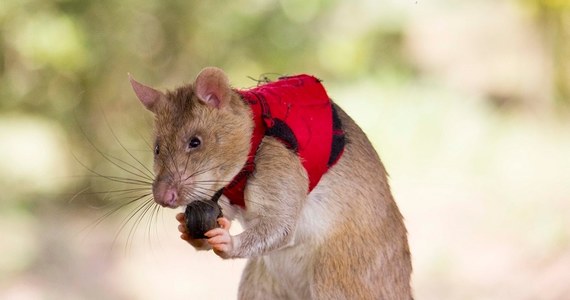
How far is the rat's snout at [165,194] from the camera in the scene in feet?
8.52

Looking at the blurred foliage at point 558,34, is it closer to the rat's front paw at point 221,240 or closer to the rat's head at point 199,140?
the rat's head at point 199,140

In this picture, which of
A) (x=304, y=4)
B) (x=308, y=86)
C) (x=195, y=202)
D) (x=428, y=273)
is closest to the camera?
(x=195, y=202)

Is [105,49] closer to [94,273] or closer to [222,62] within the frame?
[222,62]

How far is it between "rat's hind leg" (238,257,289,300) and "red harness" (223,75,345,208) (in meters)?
0.40

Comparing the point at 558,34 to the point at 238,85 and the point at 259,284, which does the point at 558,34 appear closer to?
the point at 238,85

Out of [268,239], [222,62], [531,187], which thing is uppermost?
[222,62]

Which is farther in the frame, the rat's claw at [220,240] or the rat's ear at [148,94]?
the rat's ear at [148,94]

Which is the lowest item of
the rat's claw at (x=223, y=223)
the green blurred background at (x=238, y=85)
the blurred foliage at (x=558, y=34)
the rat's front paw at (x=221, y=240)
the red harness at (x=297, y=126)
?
the rat's front paw at (x=221, y=240)

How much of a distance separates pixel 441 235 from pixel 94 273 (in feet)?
7.71

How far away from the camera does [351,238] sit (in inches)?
116

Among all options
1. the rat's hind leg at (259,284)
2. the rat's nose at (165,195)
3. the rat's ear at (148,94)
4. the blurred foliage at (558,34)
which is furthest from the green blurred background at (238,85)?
the rat's nose at (165,195)

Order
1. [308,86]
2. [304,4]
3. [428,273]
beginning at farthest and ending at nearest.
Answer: [304,4] → [428,273] → [308,86]

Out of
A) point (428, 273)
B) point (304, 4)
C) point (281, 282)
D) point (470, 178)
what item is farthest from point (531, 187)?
point (281, 282)

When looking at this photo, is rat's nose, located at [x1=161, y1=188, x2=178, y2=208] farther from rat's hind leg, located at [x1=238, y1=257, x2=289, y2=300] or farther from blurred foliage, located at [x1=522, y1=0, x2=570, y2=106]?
blurred foliage, located at [x1=522, y1=0, x2=570, y2=106]
